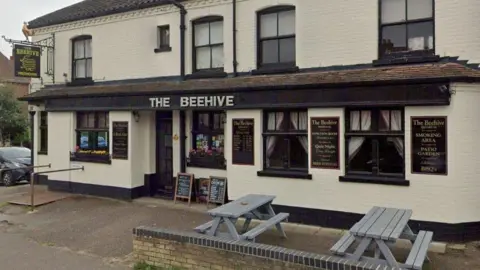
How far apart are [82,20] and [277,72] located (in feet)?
23.1

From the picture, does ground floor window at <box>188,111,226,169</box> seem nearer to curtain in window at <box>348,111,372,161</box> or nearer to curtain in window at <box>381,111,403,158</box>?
curtain in window at <box>348,111,372,161</box>

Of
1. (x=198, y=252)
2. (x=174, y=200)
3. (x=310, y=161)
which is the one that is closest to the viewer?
(x=198, y=252)

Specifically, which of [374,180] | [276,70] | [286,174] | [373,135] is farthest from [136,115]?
[374,180]

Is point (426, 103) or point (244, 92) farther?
point (244, 92)

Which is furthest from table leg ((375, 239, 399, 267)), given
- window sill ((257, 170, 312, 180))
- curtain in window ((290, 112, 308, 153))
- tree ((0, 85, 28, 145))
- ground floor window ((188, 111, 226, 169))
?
tree ((0, 85, 28, 145))

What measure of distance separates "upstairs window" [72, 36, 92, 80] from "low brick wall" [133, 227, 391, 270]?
843 centimetres

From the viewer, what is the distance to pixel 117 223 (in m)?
9.34

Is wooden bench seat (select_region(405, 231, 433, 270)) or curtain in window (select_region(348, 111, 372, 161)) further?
curtain in window (select_region(348, 111, 372, 161))

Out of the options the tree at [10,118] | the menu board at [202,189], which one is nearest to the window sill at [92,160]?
the menu board at [202,189]

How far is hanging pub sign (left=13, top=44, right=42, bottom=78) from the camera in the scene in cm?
1286

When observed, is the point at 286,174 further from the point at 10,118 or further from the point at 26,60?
the point at 10,118

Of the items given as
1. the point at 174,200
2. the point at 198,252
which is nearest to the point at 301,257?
the point at 198,252

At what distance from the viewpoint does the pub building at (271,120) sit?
7.49 m

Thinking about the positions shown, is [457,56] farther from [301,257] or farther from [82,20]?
[82,20]
